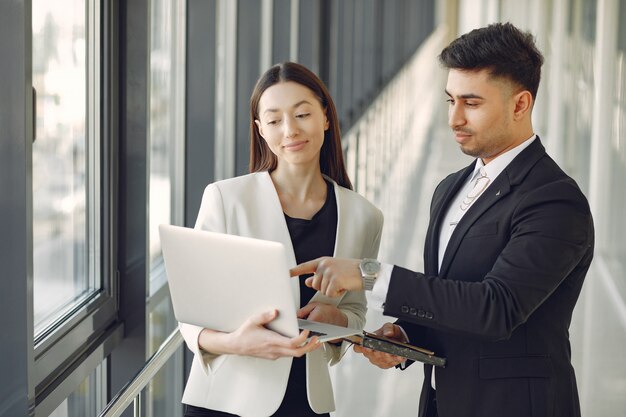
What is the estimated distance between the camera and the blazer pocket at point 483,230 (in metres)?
1.81

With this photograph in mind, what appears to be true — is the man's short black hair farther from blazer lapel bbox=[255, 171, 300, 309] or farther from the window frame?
the window frame

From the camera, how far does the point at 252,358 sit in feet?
6.39

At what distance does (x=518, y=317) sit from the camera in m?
1.73

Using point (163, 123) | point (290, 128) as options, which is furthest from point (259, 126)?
point (163, 123)

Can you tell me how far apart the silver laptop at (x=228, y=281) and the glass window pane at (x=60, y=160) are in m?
0.63

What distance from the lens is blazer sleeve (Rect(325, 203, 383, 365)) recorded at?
208cm

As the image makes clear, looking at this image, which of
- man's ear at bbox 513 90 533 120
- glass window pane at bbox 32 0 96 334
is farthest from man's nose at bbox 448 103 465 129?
glass window pane at bbox 32 0 96 334

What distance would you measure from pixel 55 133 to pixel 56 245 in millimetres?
317

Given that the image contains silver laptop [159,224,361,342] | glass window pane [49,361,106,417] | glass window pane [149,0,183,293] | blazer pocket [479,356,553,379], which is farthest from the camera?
glass window pane [149,0,183,293]

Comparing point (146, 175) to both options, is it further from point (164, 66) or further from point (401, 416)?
point (401, 416)

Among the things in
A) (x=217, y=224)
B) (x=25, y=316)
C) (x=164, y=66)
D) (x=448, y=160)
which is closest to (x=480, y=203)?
(x=217, y=224)

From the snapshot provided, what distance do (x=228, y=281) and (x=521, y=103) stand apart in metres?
0.72

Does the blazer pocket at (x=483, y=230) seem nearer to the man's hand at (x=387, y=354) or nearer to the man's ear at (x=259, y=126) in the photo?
the man's hand at (x=387, y=354)

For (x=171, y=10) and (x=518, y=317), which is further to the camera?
(x=171, y=10)
